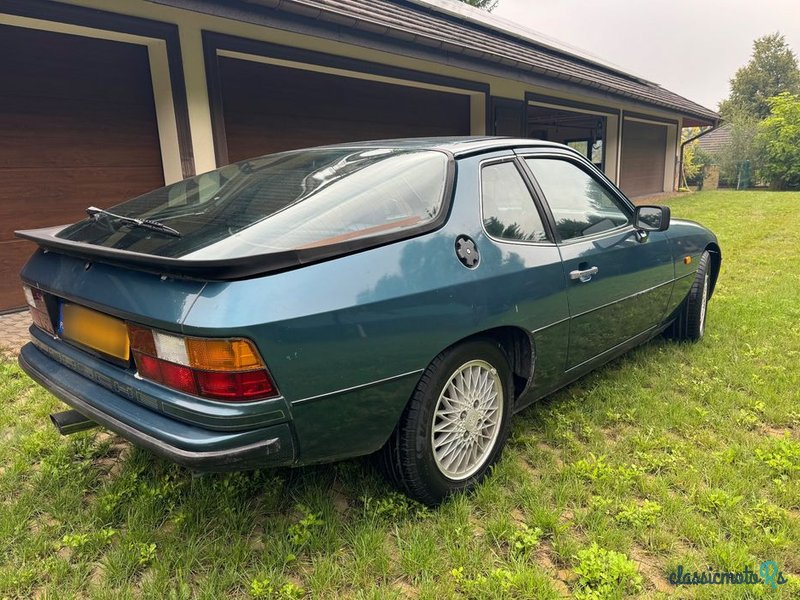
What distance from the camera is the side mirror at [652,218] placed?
10.4ft

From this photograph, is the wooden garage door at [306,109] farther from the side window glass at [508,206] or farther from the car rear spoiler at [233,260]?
the car rear spoiler at [233,260]

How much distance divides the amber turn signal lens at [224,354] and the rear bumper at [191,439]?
20cm

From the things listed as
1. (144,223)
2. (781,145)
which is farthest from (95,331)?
(781,145)

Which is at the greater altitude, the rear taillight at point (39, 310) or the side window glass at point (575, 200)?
the side window glass at point (575, 200)

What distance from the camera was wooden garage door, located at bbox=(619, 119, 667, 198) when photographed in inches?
671

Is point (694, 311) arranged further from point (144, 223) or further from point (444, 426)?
point (144, 223)

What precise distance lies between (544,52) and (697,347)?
954 centimetres

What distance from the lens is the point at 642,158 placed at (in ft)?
59.8

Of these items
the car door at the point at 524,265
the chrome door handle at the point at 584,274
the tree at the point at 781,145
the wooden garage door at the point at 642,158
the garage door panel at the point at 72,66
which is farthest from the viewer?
the tree at the point at 781,145

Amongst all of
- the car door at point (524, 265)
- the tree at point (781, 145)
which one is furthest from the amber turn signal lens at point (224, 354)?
the tree at point (781, 145)

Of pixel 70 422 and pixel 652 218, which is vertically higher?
pixel 652 218

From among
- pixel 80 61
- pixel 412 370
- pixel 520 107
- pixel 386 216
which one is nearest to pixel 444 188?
pixel 386 216

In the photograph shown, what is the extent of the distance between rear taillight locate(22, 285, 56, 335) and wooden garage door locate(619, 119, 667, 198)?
1676 cm

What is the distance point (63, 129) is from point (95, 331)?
3.97 meters
